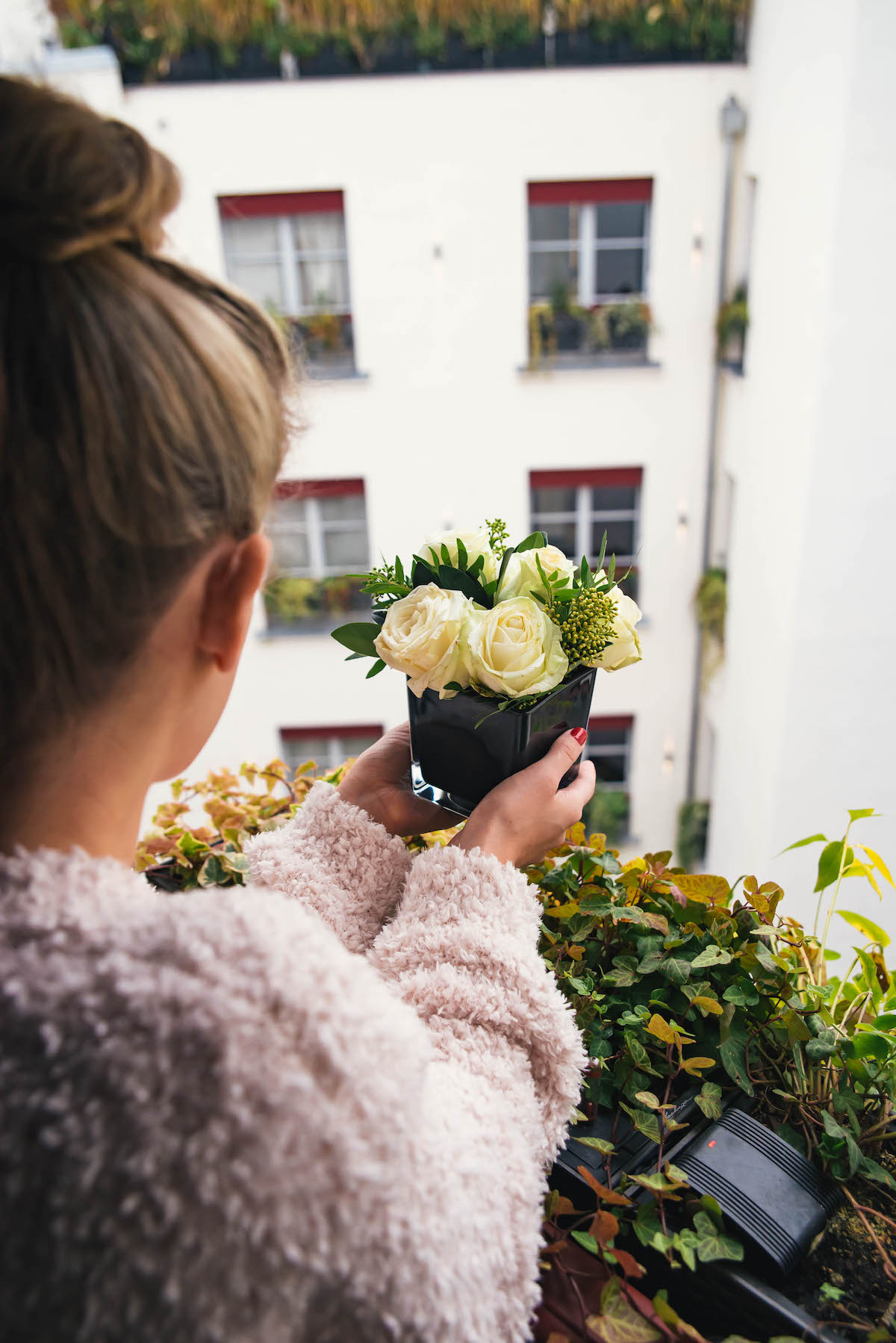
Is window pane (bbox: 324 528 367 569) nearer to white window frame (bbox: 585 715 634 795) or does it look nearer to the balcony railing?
white window frame (bbox: 585 715 634 795)

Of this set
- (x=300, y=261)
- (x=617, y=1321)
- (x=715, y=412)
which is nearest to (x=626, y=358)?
(x=715, y=412)

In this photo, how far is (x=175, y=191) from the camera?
0.44m

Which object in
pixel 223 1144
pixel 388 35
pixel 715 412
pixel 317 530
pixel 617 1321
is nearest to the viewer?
pixel 223 1144

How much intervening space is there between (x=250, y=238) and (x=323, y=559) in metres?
1.49

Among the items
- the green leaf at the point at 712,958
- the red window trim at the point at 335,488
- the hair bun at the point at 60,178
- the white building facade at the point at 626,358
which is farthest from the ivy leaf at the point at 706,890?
the red window trim at the point at 335,488

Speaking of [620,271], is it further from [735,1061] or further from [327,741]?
[735,1061]

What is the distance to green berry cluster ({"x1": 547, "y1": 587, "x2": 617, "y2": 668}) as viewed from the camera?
64 centimetres

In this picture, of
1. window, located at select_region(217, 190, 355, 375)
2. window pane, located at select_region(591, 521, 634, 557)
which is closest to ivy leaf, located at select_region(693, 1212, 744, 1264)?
window, located at select_region(217, 190, 355, 375)

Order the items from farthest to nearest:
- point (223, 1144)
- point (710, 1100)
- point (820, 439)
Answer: point (820, 439)
point (710, 1100)
point (223, 1144)

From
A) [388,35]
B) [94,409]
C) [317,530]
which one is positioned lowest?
[317,530]

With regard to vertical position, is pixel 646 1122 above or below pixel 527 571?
below

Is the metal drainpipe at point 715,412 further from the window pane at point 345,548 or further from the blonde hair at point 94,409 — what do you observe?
the blonde hair at point 94,409

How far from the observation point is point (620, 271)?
3.96 m

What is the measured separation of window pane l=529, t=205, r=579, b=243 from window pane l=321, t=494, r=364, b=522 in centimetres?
143
